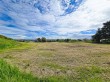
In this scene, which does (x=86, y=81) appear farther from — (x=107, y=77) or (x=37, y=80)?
(x=37, y=80)

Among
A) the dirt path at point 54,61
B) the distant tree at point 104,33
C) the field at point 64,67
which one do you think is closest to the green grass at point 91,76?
the field at point 64,67

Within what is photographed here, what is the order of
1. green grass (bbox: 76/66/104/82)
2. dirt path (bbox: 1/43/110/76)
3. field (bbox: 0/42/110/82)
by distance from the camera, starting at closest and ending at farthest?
green grass (bbox: 76/66/104/82) < field (bbox: 0/42/110/82) < dirt path (bbox: 1/43/110/76)

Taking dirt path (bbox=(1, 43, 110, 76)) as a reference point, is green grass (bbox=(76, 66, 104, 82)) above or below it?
below

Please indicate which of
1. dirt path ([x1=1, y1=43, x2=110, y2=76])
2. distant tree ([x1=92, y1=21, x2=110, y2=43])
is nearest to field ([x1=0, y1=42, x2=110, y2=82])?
dirt path ([x1=1, y1=43, x2=110, y2=76])

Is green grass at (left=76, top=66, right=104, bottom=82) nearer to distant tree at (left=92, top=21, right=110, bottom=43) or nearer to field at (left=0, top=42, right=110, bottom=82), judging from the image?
field at (left=0, top=42, right=110, bottom=82)

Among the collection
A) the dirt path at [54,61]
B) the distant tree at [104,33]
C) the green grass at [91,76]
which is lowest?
the green grass at [91,76]

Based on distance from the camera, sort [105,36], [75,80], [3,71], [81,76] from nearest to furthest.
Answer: [3,71] < [75,80] < [81,76] < [105,36]

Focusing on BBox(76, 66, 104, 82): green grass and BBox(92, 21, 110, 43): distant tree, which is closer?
BBox(76, 66, 104, 82): green grass

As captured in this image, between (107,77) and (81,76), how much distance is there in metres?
1.37

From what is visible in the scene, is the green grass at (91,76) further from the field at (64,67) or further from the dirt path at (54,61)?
the dirt path at (54,61)

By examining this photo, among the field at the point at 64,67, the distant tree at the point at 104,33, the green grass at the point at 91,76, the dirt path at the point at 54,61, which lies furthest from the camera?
the distant tree at the point at 104,33

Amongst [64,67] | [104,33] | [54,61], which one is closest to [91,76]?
[64,67]

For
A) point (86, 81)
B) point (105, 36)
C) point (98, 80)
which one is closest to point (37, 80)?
point (86, 81)

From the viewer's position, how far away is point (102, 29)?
237 ft
